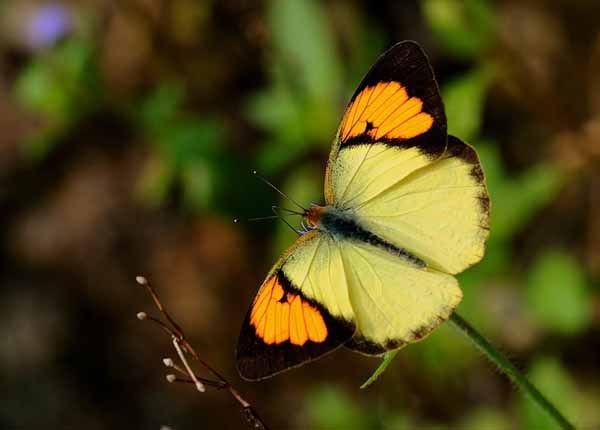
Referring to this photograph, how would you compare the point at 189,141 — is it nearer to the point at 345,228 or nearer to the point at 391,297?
the point at 345,228

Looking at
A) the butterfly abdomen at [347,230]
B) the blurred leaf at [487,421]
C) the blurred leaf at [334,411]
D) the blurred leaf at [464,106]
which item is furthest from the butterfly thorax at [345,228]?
the blurred leaf at [334,411]

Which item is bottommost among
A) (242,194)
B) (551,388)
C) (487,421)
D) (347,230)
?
(487,421)

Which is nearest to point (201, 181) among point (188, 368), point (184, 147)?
point (184, 147)

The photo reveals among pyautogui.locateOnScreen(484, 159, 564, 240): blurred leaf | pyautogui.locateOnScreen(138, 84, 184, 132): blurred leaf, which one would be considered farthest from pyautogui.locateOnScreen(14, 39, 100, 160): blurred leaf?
pyautogui.locateOnScreen(484, 159, 564, 240): blurred leaf

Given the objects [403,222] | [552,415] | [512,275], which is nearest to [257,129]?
[512,275]

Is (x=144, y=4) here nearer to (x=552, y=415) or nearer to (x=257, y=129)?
(x=257, y=129)

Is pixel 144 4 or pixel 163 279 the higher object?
pixel 144 4
